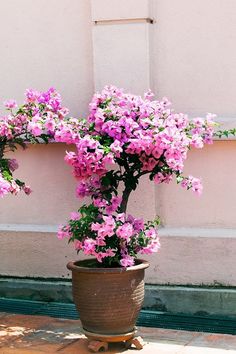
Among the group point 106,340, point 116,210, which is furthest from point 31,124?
point 106,340

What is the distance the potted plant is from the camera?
5.05 meters

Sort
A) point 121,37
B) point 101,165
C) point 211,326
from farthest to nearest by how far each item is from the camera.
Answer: point 121,37 → point 211,326 → point 101,165

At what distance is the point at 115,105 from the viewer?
5.39m

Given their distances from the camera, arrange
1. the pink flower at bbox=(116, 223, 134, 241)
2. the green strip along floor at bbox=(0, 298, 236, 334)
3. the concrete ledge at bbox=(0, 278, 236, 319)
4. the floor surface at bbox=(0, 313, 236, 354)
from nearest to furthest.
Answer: the pink flower at bbox=(116, 223, 134, 241) → the floor surface at bbox=(0, 313, 236, 354) → the green strip along floor at bbox=(0, 298, 236, 334) → the concrete ledge at bbox=(0, 278, 236, 319)

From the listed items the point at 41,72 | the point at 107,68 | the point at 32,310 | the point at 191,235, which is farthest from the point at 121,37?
the point at 32,310

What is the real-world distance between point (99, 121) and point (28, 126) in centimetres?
61

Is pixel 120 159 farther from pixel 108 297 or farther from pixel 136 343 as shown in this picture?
pixel 136 343

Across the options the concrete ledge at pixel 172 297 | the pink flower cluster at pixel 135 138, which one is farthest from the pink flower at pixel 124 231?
the concrete ledge at pixel 172 297

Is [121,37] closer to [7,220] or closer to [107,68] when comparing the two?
[107,68]

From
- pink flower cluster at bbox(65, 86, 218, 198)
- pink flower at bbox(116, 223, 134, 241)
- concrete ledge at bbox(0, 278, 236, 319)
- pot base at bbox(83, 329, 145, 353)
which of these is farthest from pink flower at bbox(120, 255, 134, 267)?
concrete ledge at bbox(0, 278, 236, 319)

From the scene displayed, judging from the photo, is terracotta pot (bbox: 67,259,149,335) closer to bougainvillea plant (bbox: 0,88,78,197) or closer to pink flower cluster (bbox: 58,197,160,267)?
pink flower cluster (bbox: 58,197,160,267)

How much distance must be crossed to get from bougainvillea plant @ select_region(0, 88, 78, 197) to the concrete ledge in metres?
1.25

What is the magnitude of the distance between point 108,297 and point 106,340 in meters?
0.35

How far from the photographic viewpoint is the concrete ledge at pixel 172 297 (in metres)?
6.05
